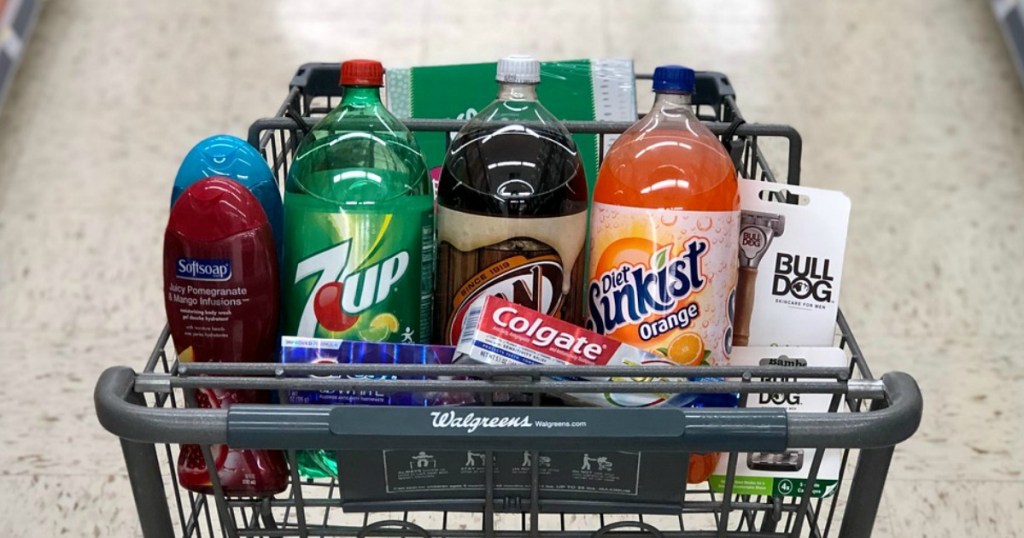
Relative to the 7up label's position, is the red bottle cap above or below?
above

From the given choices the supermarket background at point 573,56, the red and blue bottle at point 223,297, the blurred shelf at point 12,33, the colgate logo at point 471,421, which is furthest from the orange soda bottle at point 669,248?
the blurred shelf at point 12,33

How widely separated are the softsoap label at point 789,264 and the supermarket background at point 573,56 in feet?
2.67

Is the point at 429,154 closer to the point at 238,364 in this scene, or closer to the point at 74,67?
the point at 238,364

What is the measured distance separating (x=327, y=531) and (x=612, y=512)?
202 millimetres

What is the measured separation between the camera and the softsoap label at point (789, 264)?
0.78 m

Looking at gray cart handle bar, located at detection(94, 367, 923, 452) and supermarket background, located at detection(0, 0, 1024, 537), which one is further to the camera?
supermarket background, located at detection(0, 0, 1024, 537)

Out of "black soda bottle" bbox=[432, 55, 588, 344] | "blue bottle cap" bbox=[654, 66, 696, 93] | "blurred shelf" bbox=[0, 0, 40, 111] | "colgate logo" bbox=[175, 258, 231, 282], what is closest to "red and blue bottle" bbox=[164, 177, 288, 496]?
"colgate logo" bbox=[175, 258, 231, 282]

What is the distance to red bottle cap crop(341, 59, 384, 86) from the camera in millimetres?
755

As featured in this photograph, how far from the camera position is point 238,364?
0.63 meters

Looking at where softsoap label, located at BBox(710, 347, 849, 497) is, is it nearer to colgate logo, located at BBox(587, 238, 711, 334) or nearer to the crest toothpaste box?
colgate logo, located at BBox(587, 238, 711, 334)

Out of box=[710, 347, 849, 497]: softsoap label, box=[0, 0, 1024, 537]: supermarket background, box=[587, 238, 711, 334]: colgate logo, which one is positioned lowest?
box=[0, 0, 1024, 537]: supermarket background

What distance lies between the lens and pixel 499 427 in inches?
23.8

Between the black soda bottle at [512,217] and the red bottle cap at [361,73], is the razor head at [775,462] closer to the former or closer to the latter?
the black soda bottle at [512,217]

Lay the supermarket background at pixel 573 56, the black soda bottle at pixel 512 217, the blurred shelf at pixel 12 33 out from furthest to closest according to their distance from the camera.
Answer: the blurred shelf at pixel 12 33, the supermarket background at pixel 573 56, the black soda bottle at pixel 512 217
